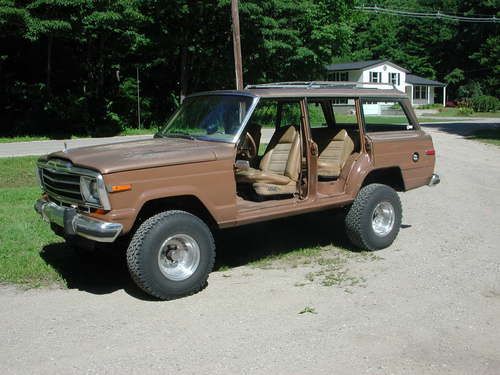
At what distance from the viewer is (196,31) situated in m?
30.5

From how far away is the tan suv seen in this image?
514 cm

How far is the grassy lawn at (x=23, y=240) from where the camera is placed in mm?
6105

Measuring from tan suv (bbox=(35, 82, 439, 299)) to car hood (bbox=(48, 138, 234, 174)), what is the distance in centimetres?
1

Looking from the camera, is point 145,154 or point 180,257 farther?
point 180,257

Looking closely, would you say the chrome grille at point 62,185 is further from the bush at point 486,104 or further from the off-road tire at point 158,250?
the bush at point 486,104

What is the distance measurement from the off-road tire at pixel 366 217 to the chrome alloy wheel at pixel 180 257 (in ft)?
7.22

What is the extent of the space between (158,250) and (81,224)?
0.71 m

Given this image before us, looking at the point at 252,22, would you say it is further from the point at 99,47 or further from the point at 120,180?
the point at 120,180

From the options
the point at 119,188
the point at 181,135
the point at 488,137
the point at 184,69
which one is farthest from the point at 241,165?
the point at 184,69

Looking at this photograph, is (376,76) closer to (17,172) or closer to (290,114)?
(17,172)

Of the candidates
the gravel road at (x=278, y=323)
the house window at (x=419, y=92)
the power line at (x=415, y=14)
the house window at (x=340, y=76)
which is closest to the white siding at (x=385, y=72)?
the house window at (x=340, y=76)

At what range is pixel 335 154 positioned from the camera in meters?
7.25

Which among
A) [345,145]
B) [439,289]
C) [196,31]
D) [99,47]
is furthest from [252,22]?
[439,289]

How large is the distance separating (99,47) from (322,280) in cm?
2546
